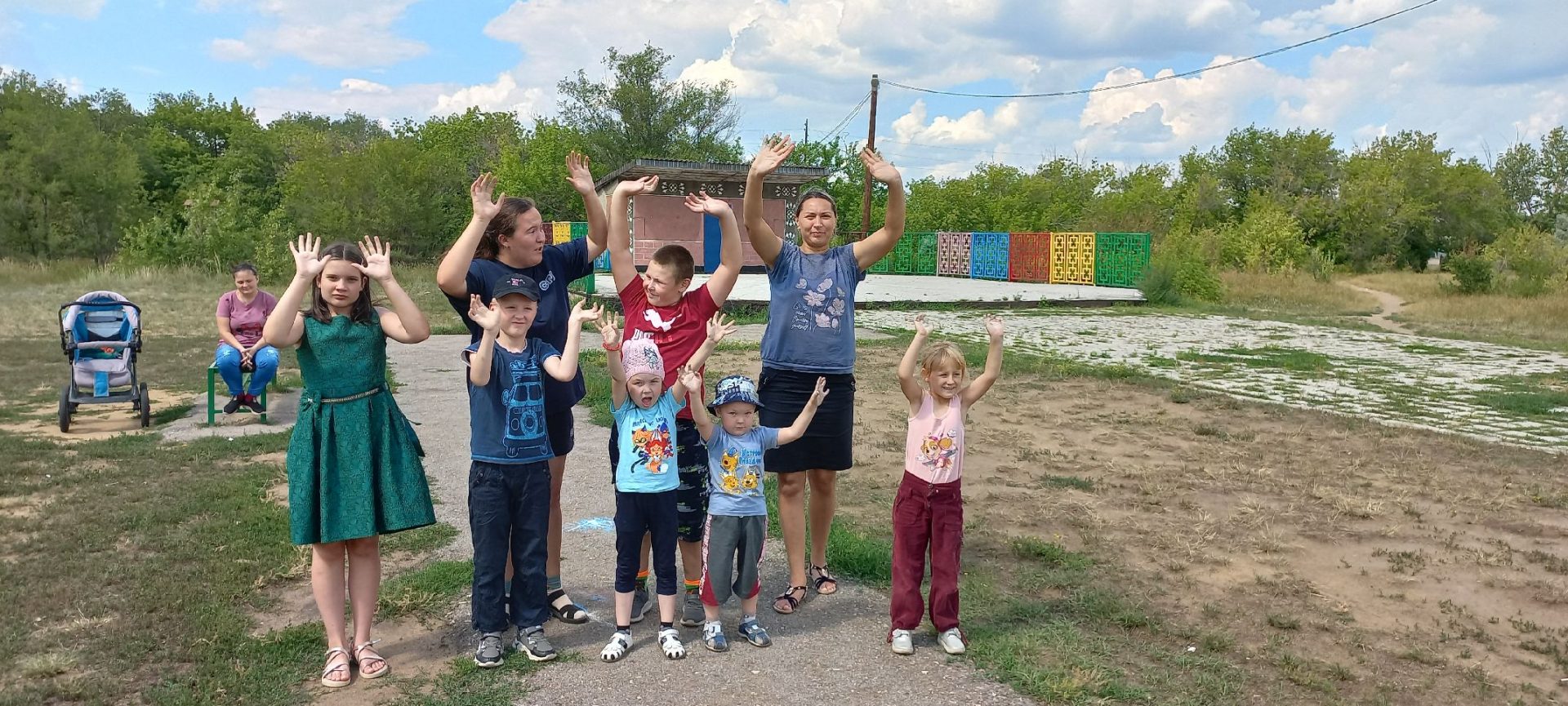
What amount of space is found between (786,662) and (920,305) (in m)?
21.0

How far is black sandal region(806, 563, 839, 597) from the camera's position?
4.73 meters

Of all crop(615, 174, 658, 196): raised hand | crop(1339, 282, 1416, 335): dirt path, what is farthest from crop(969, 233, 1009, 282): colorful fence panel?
crop(615, 174, 658, 196): raised hand

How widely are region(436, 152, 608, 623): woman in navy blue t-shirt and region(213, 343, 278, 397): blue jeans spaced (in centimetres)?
622

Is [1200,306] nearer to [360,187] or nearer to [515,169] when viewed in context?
[360,187]

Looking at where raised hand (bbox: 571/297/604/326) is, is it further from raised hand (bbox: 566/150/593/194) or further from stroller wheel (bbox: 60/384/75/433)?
stroller wheel (bbox: 60/384/75/433)

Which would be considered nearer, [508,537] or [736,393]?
[508,537]

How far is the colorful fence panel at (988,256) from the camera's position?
37.3 metres

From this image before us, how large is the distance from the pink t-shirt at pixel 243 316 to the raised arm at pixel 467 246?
6.62 metres

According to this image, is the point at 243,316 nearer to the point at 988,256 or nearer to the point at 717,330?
the point at 717,330

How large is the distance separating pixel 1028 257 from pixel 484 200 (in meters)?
33.7

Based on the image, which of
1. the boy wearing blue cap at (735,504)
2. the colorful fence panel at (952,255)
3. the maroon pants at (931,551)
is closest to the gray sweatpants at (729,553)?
the boy wearing blue cap at (735,504)

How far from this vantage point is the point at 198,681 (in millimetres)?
3648

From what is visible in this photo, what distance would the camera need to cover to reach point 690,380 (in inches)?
154

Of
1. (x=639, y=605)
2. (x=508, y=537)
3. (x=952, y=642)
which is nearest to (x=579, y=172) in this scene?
(x=508, y=537)
